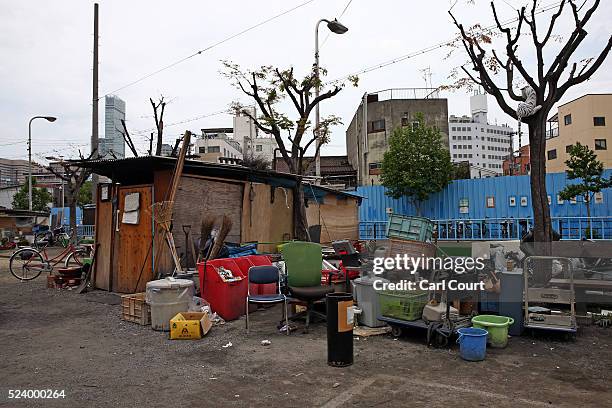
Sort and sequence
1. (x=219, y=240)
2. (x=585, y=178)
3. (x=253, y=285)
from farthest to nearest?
(x=585, y=178) < (x=219, y=240) < (x=253, y=285)

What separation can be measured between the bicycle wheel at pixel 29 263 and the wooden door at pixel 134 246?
12.9 ft

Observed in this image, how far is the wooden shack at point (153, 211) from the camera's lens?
10109 mm

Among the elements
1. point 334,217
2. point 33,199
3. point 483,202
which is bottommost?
point 334,217

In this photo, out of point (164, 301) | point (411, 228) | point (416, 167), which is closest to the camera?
point (164, 301)

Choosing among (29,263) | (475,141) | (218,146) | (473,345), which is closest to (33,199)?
(218,146)

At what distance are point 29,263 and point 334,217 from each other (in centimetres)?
1063

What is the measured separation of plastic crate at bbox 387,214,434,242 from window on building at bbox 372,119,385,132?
30.5 m

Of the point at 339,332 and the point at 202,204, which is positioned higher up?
Result: the point at 202,204

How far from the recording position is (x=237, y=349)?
618 centimetres

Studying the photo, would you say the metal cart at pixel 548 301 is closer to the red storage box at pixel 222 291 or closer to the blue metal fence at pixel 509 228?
the red storage box at pixel 222 291

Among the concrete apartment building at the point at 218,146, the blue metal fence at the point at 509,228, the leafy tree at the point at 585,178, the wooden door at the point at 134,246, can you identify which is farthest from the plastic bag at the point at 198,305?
the concrete apartment building at the point at 218,146

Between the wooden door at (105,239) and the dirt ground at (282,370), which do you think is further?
the wooden door at (105,239)

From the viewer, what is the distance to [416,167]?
25.2 meters

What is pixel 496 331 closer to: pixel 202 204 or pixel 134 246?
pixel 202 204
